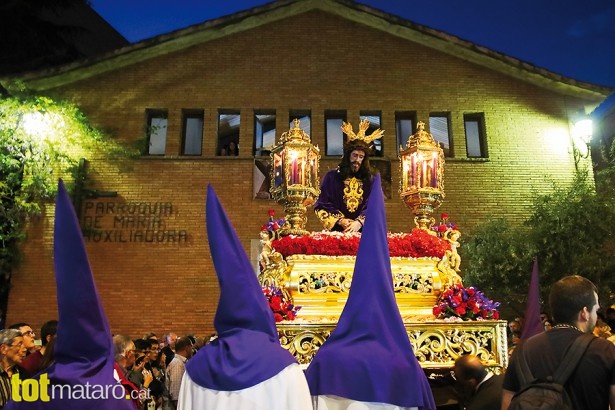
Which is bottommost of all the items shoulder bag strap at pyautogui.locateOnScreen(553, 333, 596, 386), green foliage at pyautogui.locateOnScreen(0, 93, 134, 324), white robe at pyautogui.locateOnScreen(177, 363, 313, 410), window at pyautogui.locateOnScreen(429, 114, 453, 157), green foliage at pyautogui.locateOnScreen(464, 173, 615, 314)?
white robe at pyautogui.locateOnScreen(177, 363, 313, 410)

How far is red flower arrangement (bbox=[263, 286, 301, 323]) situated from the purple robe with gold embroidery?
159 cm

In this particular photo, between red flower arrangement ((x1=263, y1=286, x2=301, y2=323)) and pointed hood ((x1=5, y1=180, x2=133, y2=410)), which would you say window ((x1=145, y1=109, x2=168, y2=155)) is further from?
pointed hood ((x1=5, y1=180, x2=133, y2=410))

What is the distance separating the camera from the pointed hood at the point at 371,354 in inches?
106

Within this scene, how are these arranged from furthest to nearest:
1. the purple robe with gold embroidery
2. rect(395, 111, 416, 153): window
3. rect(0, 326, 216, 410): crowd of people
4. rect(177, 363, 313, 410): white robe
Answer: rect(395, 111, 416, 153): window → the purple robe with gold embroidery → rect(0, 326, 216, 410): crowd of people → rect(177, 363, 313, 410): white robe

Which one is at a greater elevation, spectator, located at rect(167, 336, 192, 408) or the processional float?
the processional float

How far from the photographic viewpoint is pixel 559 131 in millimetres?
15430

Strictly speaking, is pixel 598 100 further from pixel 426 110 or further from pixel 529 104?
pixel 426 110

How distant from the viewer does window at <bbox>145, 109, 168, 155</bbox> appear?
15.1 meters

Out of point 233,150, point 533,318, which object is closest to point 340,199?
point 533,318

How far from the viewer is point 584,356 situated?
2674 mm

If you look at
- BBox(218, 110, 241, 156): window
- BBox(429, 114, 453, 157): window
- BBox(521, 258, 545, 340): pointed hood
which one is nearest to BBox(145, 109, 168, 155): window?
BBox(218, 110, 241, 156): window

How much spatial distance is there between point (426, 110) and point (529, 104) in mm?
2902

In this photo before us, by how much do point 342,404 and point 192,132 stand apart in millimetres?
13302

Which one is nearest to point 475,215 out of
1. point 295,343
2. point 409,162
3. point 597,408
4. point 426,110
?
point 426,110
